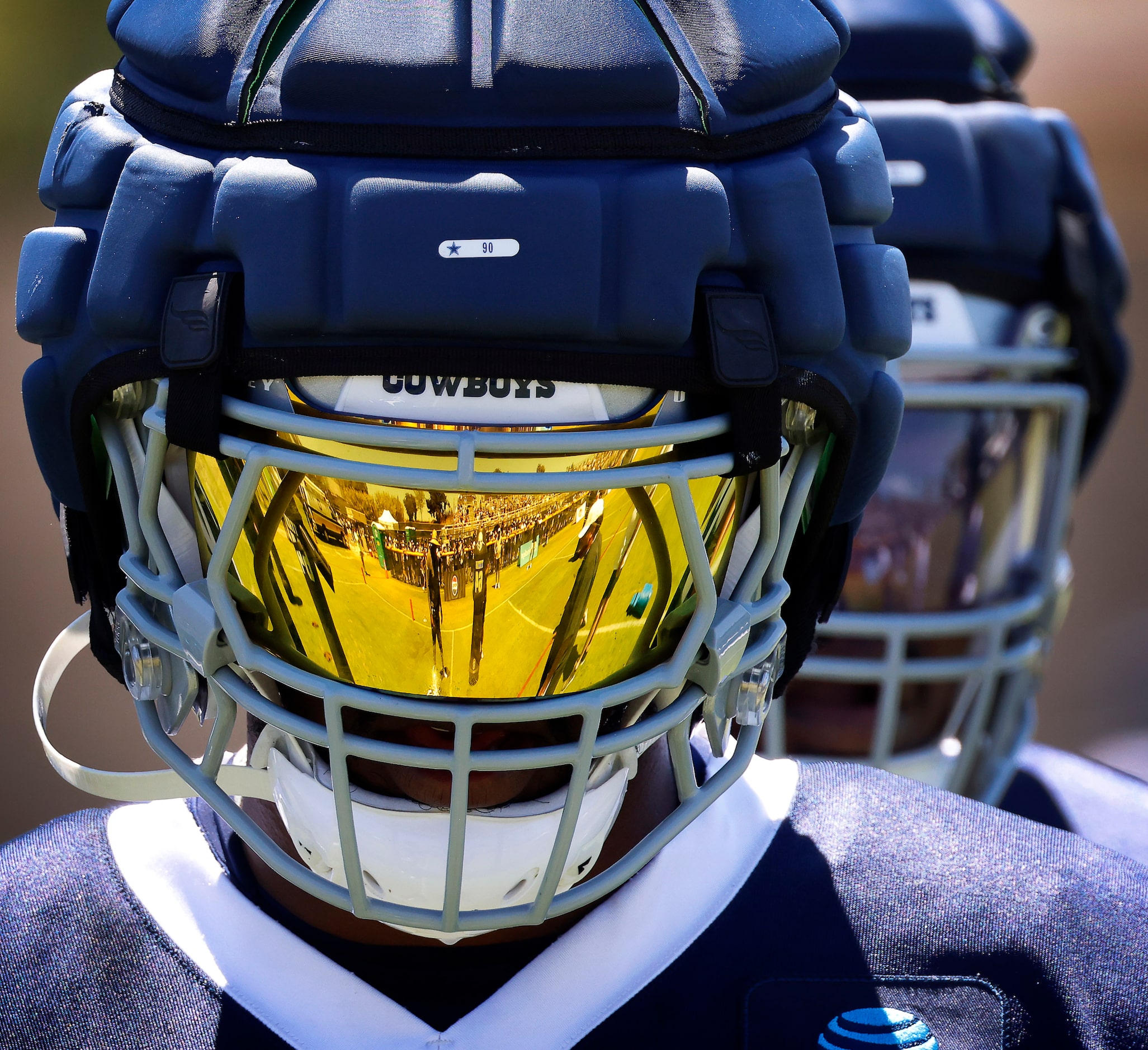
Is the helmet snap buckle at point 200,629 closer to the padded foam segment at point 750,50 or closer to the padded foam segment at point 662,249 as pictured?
the padded foam segment at point 662,249

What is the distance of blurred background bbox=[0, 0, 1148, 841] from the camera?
10.8 feet

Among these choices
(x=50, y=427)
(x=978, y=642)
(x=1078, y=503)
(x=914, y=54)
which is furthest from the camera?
(x=1078, y=503)

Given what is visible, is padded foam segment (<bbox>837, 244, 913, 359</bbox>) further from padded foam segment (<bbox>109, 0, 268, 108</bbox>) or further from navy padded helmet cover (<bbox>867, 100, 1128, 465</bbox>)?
navy padded helmet cover (<bbox>867, 100, 1128, 465</bbox>)

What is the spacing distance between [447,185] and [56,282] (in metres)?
0.36

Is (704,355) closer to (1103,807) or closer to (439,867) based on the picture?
(439,867)

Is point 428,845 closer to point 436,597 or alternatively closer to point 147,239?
point 436,597

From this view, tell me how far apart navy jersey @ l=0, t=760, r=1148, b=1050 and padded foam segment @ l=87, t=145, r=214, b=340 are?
0.51 metres

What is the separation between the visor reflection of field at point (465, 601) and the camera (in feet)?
3.37

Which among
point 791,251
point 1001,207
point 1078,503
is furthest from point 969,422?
point 1078,503

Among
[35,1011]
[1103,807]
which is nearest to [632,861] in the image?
[35,1011]

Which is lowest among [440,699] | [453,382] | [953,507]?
[953,507]

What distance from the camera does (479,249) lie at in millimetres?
959

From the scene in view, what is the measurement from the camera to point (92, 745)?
3.07m

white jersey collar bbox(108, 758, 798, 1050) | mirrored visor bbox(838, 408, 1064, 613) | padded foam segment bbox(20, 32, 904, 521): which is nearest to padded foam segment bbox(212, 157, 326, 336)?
padded foam segment bbox(20, 32, 904, 521)
